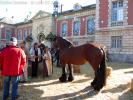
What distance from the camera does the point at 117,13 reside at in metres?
28.8

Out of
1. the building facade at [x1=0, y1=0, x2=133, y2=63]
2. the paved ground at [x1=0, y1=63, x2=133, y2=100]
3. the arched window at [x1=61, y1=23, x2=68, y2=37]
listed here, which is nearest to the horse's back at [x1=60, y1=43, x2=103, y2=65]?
the paved ground at [x1=0, y1=63, x2=133, y2=100]

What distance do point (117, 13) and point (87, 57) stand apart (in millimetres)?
19569

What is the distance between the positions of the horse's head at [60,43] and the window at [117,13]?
677 inches

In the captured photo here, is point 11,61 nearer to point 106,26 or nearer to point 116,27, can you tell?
point 116,27

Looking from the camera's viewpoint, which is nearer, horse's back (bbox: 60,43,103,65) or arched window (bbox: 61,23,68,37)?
horse's back (bbox: 60,43,103,65)

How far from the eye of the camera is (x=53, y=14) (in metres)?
41.8

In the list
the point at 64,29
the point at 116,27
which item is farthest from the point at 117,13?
the point at 64,29

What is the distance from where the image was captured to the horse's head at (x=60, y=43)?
38.4 feet

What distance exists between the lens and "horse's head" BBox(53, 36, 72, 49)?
1170 cm

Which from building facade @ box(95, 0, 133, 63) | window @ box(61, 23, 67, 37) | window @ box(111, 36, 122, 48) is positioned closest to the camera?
building facade @ box(95, 0, 133, 63)

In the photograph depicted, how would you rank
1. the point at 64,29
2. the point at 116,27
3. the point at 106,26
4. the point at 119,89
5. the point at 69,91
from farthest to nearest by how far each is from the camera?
the point at 64,29, the point at 106,26, the point at 116,27, the point at 119,89, the point at 69,91

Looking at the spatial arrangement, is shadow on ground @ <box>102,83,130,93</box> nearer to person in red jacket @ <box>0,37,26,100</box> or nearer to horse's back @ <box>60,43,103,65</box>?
horse's back @ <box>60,43,103,65</box>

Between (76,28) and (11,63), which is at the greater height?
(76,28)

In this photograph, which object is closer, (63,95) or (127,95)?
(63,95)
